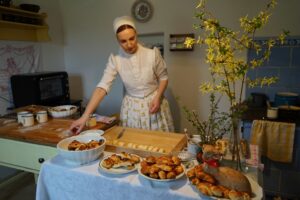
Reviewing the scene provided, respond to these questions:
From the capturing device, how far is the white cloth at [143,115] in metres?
1.70

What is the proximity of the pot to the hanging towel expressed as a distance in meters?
0.39

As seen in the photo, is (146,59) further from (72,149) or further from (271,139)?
(271,139)

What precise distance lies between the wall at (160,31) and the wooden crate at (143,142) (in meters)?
1.40

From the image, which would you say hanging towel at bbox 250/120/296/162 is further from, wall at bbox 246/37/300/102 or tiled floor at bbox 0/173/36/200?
tiled floor at bbox 0/173/36/200

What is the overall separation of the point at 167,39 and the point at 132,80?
1.16 metres

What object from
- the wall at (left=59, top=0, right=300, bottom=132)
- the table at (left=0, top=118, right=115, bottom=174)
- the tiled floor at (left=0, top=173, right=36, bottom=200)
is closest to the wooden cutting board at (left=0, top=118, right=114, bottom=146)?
the table at (left=0, top=118, right=115, bottom=174)

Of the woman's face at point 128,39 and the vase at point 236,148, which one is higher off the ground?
the woman's face at point 128,39

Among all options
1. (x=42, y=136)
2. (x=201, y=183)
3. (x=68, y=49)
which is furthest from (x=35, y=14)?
(x=201, y=183)

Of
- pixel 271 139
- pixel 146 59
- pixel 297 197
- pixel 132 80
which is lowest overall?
pixel 297 197

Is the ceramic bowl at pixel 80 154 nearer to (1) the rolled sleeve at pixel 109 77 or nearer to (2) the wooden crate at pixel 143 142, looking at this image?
(2) the wooden crate at pixel 143 142

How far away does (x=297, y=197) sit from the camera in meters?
1.97

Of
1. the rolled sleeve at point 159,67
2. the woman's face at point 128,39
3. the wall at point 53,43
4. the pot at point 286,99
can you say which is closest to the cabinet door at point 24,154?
the woman's face at point 128,39

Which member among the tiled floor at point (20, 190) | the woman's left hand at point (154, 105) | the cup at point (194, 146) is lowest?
the tiled floor at point (20, 190)

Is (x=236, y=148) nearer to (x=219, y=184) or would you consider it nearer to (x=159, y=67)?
(x=219, y=184)
